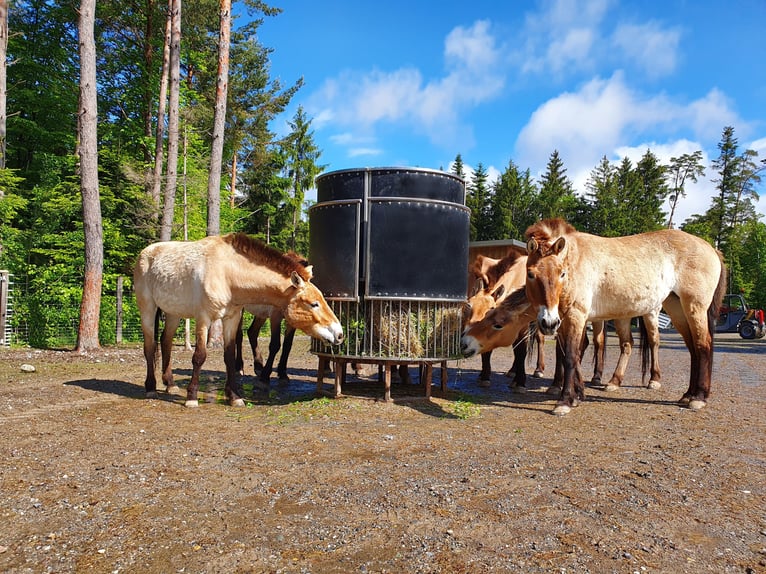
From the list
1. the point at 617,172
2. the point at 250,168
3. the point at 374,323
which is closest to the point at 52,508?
the point at 374,323

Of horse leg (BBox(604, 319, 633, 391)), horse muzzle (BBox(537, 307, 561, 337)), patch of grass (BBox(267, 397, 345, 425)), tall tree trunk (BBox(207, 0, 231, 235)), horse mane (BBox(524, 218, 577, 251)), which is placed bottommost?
patch of grass (BBox(267, 397, 345, 425))

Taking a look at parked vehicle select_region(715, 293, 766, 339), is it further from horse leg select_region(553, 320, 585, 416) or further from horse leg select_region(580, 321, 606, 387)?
horse leg select_region(553, 320, 585, 416)

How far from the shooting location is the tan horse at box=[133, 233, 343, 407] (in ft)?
19.8

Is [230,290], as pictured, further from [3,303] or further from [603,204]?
[603,204]

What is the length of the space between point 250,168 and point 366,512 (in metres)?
31.9

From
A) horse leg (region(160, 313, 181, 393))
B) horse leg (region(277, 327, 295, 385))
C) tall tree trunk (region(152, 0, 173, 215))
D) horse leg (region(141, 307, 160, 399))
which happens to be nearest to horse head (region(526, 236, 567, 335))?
horse leg (region(277, 327, 295, 385))

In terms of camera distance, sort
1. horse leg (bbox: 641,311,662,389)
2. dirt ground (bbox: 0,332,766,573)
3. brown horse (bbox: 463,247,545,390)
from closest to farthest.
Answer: dirt ground (bbox: 0,332,766,573)
brown horse (bbox: 463,247,545,390)
horse leg (bbox: 641,311,662,389)

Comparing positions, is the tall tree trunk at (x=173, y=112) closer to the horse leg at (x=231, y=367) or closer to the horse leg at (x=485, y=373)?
the horse leg at (x=231, y=367)

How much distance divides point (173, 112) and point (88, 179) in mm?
3811

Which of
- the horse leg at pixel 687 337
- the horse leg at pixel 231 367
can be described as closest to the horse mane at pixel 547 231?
the horse leg at pixel 687 337

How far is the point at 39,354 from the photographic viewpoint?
10930mm

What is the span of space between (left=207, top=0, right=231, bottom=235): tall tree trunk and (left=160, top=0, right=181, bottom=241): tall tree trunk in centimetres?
160

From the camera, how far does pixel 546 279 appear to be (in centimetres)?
555

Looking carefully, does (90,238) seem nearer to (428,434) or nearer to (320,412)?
(320,412)
